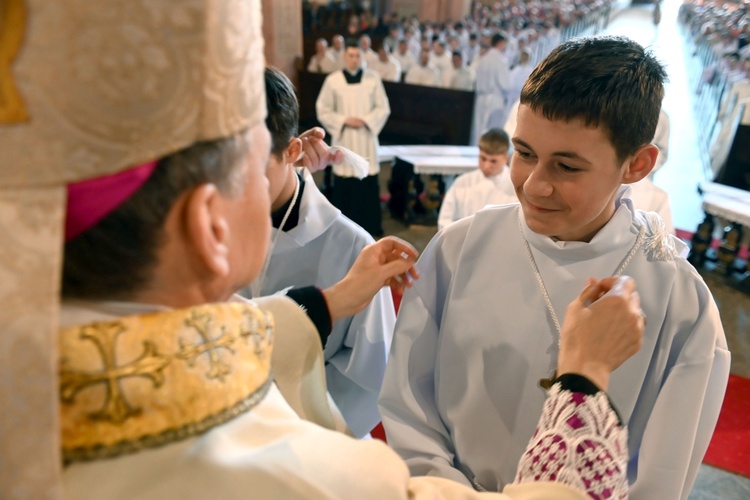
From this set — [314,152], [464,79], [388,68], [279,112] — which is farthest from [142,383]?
[388,68]

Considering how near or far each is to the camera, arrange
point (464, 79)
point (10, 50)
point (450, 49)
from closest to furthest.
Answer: point (10, 50) < point (464, 79) < point (450, 49)

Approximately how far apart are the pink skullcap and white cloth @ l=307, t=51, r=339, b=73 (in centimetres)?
1036

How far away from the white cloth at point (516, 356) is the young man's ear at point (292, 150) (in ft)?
1.79

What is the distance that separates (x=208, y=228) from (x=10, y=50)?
0.26 metres

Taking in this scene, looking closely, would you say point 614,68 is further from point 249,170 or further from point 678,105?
point 678,105

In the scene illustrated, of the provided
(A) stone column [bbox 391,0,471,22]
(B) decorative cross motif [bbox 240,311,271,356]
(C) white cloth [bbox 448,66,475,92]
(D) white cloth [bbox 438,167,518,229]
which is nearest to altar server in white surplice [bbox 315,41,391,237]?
(D) white cloth [bbox 438,167,518,229]

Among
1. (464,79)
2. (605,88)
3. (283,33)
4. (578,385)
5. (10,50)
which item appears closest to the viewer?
(10,50)

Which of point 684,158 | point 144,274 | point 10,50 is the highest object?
point 10,50

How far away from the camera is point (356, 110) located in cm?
717

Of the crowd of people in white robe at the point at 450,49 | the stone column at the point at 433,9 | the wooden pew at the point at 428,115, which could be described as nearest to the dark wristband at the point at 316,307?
the wooden pew at the point at 428,115

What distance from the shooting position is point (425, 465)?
155cm

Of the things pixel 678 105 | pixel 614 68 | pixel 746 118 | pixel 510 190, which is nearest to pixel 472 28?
pixel 678 105

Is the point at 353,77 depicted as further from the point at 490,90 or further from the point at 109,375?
the point at 109,375

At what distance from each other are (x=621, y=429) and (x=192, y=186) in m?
0.86
